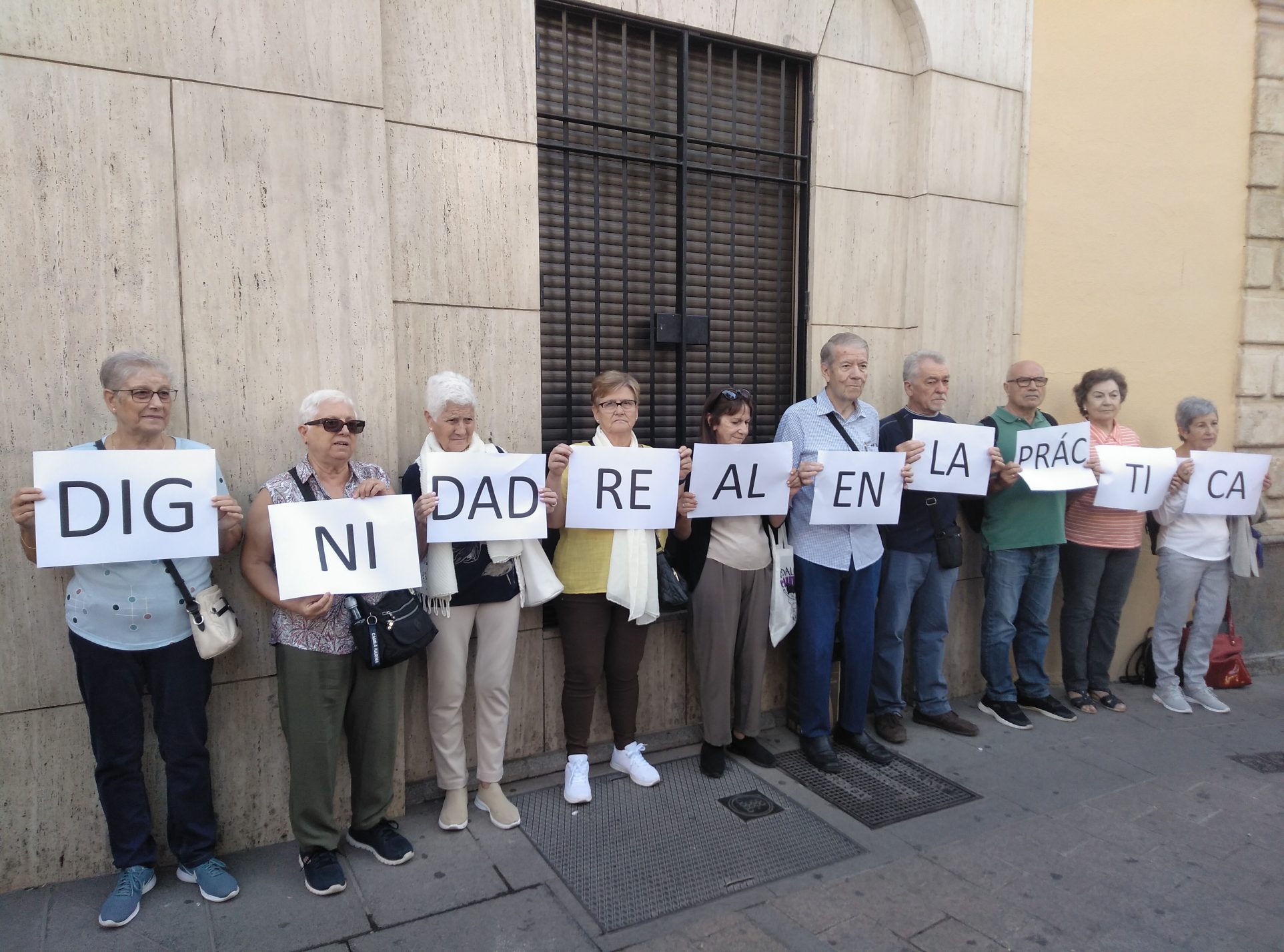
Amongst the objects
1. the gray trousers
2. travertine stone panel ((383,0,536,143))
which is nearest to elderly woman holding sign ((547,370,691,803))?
travertine stone panel ((383,0,536,143))

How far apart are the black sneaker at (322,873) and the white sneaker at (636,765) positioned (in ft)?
4.82

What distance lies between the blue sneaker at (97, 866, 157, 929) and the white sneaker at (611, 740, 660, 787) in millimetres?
2122

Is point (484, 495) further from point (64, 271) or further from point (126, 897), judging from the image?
point (126, 897)

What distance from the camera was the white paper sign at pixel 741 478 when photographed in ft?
13.5

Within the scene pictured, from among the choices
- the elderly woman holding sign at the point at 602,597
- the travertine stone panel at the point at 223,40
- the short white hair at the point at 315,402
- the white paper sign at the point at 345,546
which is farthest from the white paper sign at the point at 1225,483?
the travertine stone panel at the point at 223,40

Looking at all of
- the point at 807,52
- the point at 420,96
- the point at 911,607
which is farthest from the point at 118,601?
the point at 807,52

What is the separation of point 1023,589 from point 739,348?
2377mm

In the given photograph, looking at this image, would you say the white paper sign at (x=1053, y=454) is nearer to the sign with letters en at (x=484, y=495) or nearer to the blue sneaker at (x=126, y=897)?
the sign with letters en at (x=484, y=495)

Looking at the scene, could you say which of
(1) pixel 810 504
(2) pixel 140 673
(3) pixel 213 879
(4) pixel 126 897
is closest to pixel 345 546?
(2) pixel 140 673

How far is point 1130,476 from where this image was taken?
5.30m

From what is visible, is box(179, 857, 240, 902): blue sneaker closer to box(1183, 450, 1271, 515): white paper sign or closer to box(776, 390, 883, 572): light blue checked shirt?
box(776, 390, 883, 572): light blue checked shirt

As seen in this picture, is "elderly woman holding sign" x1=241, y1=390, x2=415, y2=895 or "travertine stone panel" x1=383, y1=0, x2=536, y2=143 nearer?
"elderly woman holding sign" x1=241, y1=390, x2=415, y2=895

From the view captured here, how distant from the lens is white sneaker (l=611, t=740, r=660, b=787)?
14.1 ft

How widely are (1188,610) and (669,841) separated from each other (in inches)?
161
